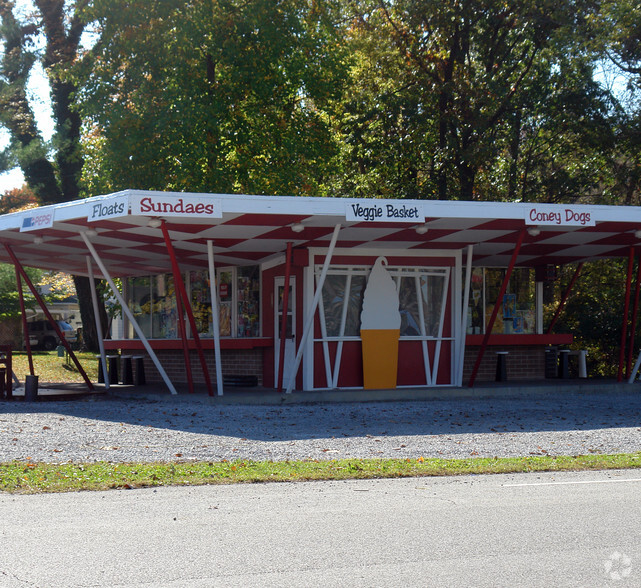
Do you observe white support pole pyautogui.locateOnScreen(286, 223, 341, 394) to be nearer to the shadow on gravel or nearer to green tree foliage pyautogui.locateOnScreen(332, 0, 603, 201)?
the shadow on gravel

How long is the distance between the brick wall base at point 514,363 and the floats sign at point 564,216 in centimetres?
658

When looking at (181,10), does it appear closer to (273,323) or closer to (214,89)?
(214,89)

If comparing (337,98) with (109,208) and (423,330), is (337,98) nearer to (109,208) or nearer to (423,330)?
(423,330)

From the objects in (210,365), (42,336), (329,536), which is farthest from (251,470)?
(42,336)

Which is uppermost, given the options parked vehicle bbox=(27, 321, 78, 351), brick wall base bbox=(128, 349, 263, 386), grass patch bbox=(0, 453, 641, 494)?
parked vehicle bbox=(27, 321, 78, 351)

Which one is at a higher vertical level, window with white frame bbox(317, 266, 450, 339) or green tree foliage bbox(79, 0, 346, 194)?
green tree foliage bbox(79, 0, 346, 194)

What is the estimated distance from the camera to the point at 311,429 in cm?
1348

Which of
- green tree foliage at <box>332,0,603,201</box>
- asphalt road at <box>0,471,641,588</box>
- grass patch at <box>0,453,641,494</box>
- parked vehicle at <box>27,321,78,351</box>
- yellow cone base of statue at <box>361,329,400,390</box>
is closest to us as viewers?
asphalt road at <box>0,471,641,588</box>

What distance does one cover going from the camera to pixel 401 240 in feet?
59.2

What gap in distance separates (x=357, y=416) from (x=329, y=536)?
340 inches

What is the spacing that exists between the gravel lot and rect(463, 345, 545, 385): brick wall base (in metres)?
4.56

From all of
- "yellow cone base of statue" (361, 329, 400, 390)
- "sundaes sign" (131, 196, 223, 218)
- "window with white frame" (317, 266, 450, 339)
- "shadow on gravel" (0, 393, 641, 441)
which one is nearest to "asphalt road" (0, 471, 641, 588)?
"shadow on gravel" (0, 393, 641, 441)

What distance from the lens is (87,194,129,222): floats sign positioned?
14070 millimetres

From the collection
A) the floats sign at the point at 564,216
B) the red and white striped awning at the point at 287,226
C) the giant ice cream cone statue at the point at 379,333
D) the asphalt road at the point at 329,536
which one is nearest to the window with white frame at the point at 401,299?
the giant ice cream cone statue at the point at 379,333
